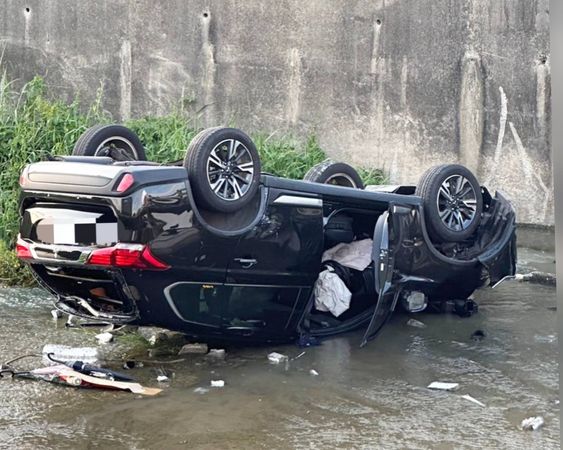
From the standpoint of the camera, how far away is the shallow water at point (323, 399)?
169 inches

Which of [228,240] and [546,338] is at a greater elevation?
[228,240]

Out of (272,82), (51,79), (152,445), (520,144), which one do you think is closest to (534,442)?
(152,445)

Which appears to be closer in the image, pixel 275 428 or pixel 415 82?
pixel 275 428

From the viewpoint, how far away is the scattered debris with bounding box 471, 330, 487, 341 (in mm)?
6355

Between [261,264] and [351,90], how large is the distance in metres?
6.49

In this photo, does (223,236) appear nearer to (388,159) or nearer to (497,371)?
(497,371)

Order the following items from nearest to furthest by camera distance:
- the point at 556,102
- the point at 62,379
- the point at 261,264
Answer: the point at 556,102, the point at 62,379, the point at 261,264

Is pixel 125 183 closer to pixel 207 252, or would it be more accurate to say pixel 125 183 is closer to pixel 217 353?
pixel 207 252

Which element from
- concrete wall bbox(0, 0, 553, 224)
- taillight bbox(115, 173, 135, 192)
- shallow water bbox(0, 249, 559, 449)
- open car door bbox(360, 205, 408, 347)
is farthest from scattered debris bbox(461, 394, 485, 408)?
concrete wall bbox(0, 0, 553, 224)

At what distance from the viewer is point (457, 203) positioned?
20.5ft

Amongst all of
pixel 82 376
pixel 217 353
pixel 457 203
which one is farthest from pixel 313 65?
pixel 82 376

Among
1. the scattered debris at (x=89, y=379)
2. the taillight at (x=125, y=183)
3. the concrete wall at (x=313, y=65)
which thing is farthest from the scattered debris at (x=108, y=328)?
the concrete wall at (x=313, y=65)

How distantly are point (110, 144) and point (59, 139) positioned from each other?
3461mm

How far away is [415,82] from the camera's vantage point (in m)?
11.3
